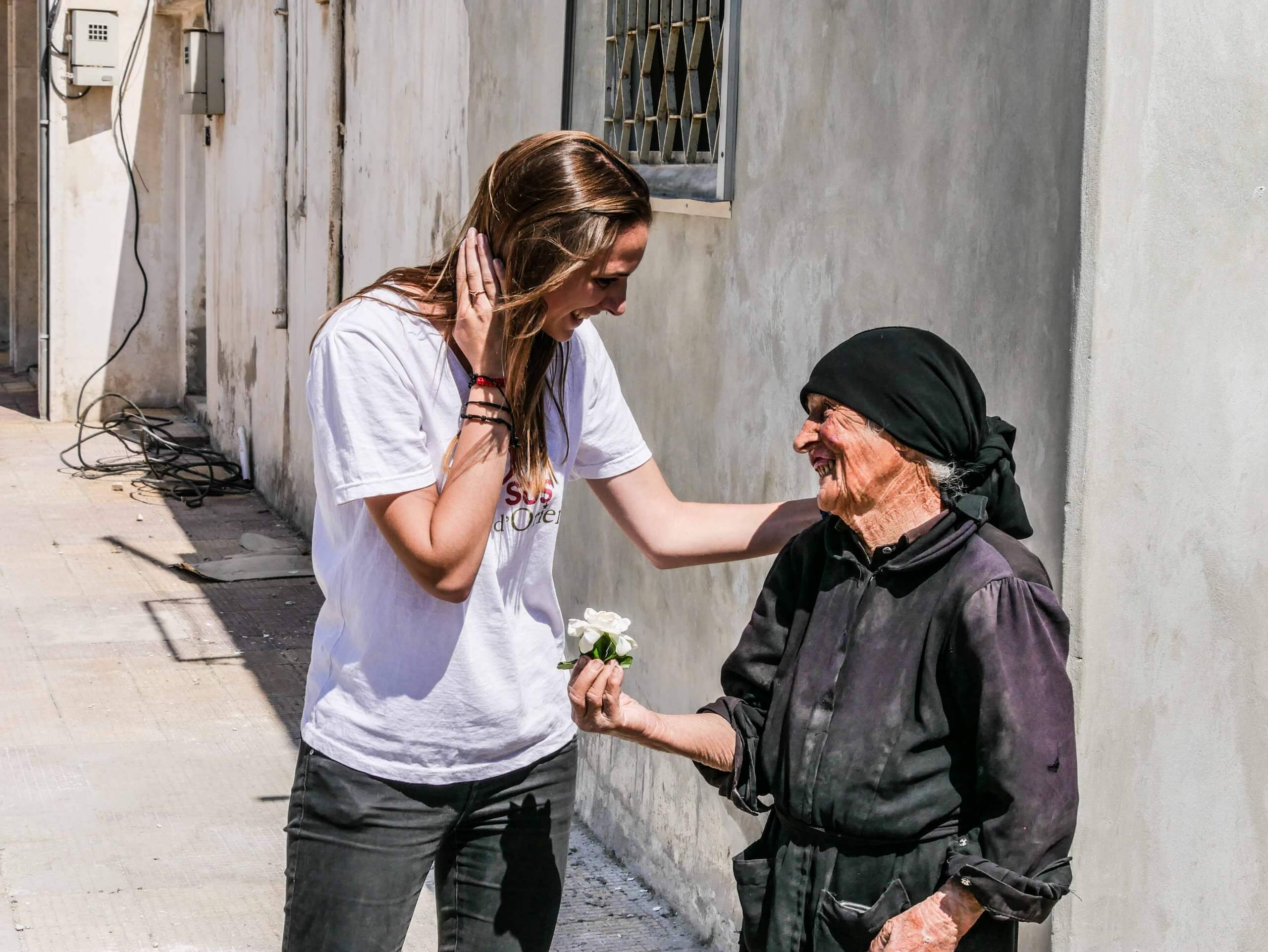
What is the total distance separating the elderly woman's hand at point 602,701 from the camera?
228cm

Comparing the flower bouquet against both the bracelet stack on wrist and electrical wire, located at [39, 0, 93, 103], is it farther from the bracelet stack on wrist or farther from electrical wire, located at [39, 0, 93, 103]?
electrical wire, located at [39, 0, 93, 103]

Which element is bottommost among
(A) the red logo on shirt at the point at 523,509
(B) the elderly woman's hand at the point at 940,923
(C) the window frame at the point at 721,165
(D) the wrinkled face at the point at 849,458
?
(B) the elderly woman's hand at the point at 940,923

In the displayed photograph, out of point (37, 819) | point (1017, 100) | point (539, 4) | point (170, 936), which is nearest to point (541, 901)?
point (1017, 100)

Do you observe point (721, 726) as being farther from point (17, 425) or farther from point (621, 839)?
Answer: point (17, 425)

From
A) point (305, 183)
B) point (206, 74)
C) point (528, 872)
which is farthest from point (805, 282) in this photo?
point (206, 74)

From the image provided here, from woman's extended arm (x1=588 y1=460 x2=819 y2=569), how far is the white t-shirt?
302mm

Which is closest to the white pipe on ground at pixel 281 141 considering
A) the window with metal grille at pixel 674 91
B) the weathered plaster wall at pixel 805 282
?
the weathered plaster wall at pixel 805 282

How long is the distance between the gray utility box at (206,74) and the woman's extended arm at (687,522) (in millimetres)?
9933

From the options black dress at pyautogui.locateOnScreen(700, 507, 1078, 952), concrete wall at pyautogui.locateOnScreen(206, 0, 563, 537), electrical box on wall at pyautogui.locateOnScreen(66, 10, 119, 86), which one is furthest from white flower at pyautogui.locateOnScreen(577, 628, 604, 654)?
electrical box on wall at pyautogui.locateOnScreen(66, 10, 119, 86)

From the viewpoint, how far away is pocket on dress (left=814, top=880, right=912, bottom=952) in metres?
2.19

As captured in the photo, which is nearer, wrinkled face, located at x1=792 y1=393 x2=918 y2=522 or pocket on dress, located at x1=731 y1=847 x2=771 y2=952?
wrinkled face, located at x1=792 y1=393 x2=918 y2=522

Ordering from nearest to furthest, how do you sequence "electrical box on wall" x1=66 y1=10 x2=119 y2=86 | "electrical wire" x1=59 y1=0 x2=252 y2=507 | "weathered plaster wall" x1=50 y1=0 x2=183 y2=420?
1. "electrical wire" x1=59 y1=0 x2=252 y2=507
2. "electrical box on wall" x1=66 y1=10 x2=119 y2=86
3. "weathered plaster wall" x1=50 y1=0 x2=183 y2=420

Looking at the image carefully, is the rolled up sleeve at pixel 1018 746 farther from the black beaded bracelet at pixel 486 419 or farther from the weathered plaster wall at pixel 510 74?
the weathered plaster wall at pixel 510 74

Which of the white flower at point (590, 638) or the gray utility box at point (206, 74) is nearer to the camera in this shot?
the white flower at point (590, 638)
